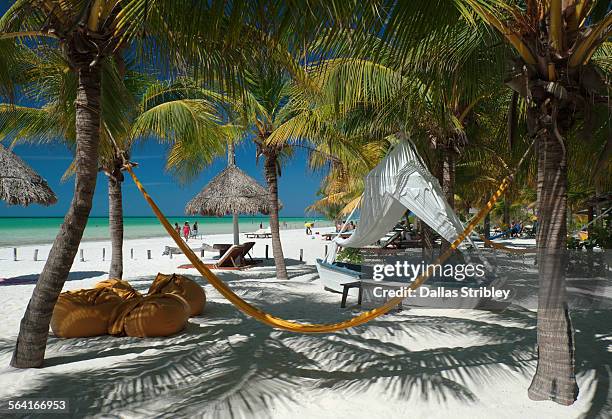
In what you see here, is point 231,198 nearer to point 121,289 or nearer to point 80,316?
point 121,289

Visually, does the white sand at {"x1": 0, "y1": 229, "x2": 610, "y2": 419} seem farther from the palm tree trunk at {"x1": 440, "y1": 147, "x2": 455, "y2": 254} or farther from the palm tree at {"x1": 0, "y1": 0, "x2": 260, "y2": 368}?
the palm tree trunk at {"x1": 440, "y1": 147, "x2": 455, "y2": 254}

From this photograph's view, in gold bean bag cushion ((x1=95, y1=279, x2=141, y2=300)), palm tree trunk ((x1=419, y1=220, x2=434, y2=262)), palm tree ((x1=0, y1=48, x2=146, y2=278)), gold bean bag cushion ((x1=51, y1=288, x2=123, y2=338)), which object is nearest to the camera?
gold bean bag cushion ((x1=51, y1=288, x2=123, y2=338))

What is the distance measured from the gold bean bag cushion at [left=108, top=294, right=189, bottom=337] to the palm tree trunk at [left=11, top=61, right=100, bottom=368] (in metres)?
0.97

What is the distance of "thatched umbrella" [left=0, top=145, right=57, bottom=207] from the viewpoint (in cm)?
833

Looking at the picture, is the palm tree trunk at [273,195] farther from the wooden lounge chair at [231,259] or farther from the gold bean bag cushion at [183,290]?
the gold bean bag cushion at [183,290]

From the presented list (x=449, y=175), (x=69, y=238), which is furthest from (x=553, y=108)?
(x=449, y=175)

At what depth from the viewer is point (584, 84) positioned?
2760mm

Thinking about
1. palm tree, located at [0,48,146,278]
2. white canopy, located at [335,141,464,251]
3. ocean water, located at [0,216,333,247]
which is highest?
palm tree, located at [0,48,146,278]

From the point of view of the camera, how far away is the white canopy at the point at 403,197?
5.87 metres

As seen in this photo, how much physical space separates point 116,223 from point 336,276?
3.87 metres

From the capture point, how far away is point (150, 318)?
4375 millimetres

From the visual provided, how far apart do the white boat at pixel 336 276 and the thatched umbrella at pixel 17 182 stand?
623 cm

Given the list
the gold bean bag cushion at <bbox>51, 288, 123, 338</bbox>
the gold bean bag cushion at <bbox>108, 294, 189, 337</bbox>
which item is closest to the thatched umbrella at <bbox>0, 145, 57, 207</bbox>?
the gold bean bag cushion at <bbox>51, 288, 123, 338</bbox>

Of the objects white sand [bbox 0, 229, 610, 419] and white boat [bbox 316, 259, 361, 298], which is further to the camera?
white boat [bbox 316, 259, 361, 298]
